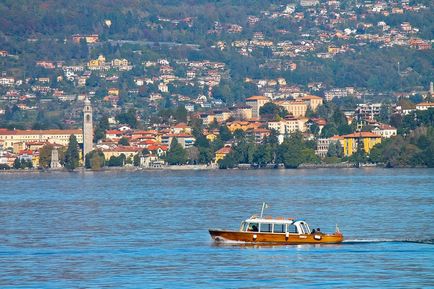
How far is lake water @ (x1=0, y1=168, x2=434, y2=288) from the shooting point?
100ft

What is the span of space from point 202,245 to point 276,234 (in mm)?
1606

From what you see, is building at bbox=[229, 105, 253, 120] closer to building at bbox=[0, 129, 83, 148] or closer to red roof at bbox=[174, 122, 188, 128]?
red roof at bbox=[174, 122, 188, 128]

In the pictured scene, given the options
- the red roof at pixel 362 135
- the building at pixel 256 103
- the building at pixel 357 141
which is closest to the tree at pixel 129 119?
the building at pixel 256 103

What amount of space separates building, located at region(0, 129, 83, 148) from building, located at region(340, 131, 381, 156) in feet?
87.3

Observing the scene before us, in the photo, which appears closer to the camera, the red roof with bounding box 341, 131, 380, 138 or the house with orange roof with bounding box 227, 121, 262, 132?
the red roof with bounding box 341, 131, 380, 138

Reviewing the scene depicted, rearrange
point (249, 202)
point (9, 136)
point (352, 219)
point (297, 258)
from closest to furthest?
point (297, 258) → point (352, 219) → point (249, 202) → point (9, 136)

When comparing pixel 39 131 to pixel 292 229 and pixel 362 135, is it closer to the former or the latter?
pixel 362 135

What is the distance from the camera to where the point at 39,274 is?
103 ft

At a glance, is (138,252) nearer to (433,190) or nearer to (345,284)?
(345,284)

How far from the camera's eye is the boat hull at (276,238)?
36.0 m

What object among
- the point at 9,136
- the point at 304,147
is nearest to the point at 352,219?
the point at 304,147

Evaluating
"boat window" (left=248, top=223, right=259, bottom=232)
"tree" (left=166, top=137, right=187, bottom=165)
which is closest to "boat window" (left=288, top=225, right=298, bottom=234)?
"boat window" (left=248, top=223, right=259, bottom=232)

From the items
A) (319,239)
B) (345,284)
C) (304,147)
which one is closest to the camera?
(345,284)

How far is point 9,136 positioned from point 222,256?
392ft
